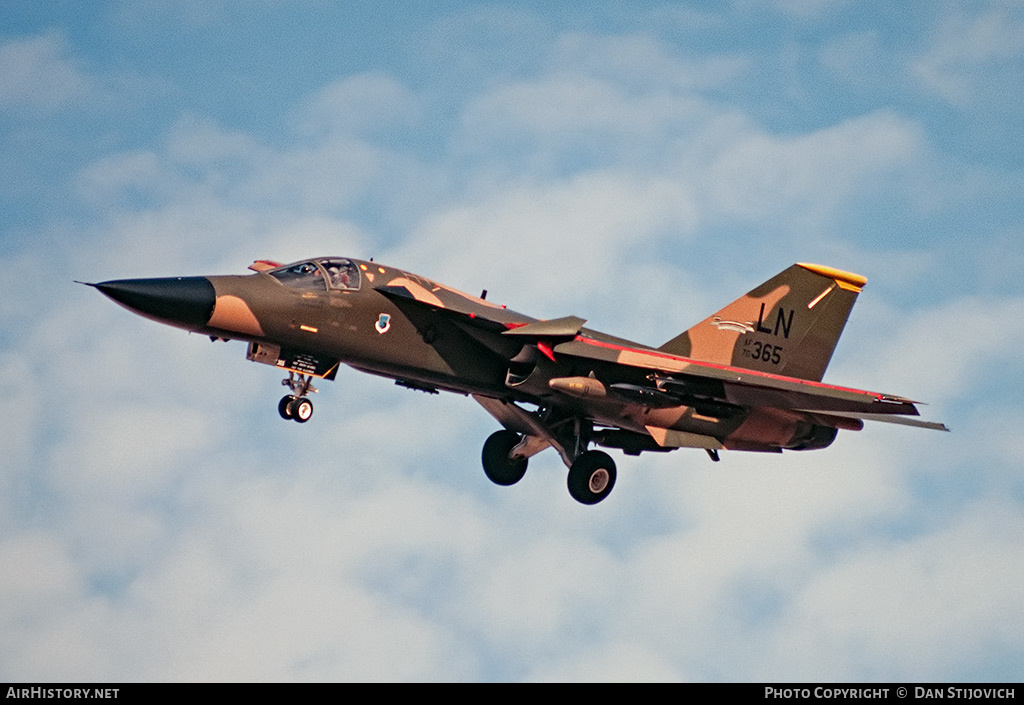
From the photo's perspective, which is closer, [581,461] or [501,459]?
[581,461]

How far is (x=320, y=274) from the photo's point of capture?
73.6ft

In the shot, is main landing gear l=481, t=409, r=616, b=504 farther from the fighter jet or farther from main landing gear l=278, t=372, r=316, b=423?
main landing gear l=278, t=372, r=316, b=423

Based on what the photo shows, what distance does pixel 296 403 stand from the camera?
22000 mm

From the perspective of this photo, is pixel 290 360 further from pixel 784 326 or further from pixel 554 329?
A: pixel 784 326

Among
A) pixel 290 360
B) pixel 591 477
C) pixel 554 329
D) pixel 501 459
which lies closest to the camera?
pixel 290 360

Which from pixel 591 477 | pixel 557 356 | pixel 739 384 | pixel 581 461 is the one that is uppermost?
pixel 557 356

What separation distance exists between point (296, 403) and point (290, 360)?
758 mm

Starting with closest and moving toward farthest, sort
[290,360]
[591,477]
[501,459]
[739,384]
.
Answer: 1. [290,360]
2. [739,384]
3. [591,477]
4. [501,459]

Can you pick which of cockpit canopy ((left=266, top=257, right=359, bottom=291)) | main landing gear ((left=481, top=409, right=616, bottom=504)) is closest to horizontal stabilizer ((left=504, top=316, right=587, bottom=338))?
cockpit canopy ((left=266, top=257, right=359, bottom=291))

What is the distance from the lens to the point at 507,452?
26.9m

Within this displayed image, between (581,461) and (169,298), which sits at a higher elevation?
(169,298)

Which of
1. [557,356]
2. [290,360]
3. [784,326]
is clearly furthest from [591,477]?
[290,360]
